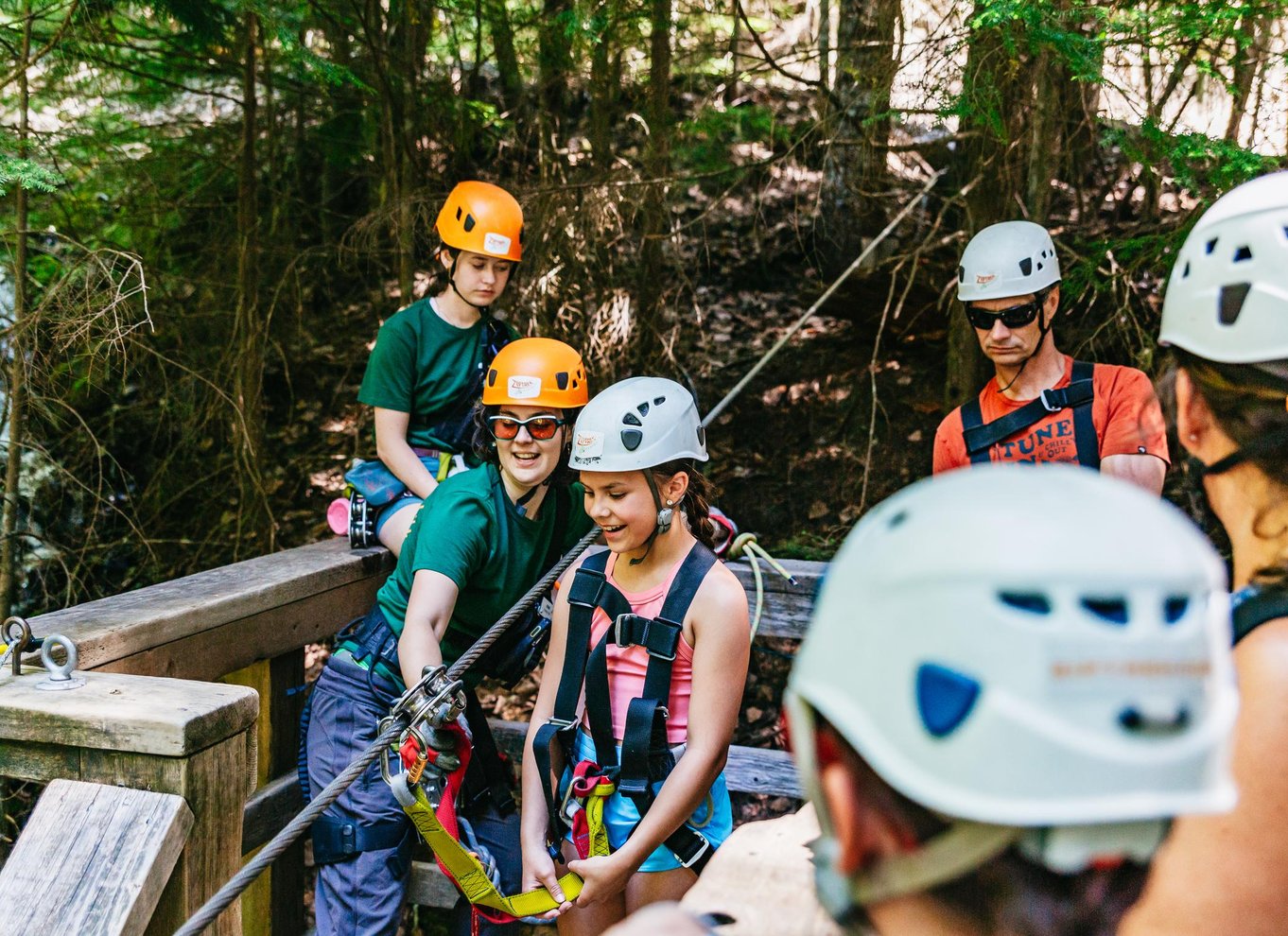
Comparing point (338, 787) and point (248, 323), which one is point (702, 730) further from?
point (248, 323)

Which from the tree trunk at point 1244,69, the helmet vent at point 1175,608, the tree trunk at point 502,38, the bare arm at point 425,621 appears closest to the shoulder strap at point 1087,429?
the tree trunk at point 1244,69

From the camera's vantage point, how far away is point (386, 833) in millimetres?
3623

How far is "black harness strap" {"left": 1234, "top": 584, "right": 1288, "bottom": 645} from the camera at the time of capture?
1.38 metres

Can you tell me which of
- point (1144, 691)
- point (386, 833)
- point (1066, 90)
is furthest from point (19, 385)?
point (1066, 90)

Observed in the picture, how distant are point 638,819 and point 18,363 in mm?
3592

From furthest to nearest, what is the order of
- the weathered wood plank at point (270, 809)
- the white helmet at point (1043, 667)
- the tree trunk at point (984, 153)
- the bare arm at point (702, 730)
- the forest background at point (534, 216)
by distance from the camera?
the forest background at point (534, 216) → the tree trunk at point (984, 153) → the weathered wood plank at point (270, 809) → the bare arm at point (702, 730) → the white helmet at point (1043, 667)

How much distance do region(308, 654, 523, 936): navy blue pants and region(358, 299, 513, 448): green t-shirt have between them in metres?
1.11

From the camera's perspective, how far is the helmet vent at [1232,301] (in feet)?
5.36

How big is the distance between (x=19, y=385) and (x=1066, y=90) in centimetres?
544

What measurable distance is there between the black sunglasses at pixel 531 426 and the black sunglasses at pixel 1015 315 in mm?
1610

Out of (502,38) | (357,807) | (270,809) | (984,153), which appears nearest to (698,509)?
(357,807)

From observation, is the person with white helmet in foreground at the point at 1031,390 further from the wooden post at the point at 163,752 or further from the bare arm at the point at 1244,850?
the wooden post at the point at 163,752

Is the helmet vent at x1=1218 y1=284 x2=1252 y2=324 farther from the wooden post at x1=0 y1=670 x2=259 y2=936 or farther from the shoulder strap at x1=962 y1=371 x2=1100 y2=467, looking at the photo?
the wooden post at x1=0 y1=670 x2=259 y2=936

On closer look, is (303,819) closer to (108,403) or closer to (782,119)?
(108,403)
